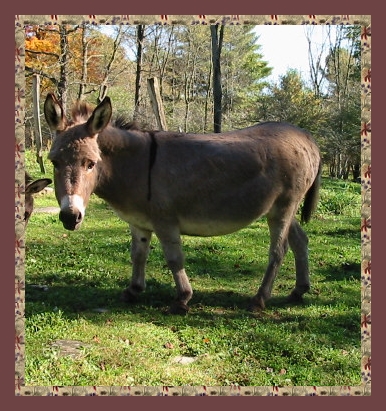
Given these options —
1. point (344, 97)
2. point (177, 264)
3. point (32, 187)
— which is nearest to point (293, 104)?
point (344, 97)

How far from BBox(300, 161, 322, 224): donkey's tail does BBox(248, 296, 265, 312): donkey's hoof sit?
1.35 metres

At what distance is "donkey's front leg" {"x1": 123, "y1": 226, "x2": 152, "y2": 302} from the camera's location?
579cm

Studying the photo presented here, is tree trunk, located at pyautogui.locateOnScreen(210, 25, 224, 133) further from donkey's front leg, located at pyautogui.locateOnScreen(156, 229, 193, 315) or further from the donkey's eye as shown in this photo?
the donkey's eye

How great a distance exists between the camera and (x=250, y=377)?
165 inches

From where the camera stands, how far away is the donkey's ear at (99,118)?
4.43 m

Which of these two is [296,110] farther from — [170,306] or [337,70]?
[170,306]

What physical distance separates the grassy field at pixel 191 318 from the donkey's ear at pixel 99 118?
2.02 metres

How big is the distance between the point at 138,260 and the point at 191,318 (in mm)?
1035

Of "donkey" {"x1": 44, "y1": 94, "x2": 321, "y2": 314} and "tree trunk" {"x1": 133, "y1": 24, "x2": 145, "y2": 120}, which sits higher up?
Answer: "tree trunk" {"x1": 133, "y1": 24, "x2": 145, "y2": 120}

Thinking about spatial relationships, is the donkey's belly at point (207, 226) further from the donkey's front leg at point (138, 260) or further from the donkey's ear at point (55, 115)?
the donkey's ear at point (55, 115)

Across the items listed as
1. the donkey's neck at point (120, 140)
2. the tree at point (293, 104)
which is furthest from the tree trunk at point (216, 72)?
the donkey's neck at point (120, 140)

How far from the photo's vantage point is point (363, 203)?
438cm

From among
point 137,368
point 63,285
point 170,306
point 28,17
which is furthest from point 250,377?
point 28,17

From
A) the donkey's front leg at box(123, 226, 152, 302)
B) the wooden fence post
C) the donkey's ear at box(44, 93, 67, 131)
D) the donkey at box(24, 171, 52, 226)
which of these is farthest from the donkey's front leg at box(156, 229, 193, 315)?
the wooden fence post
